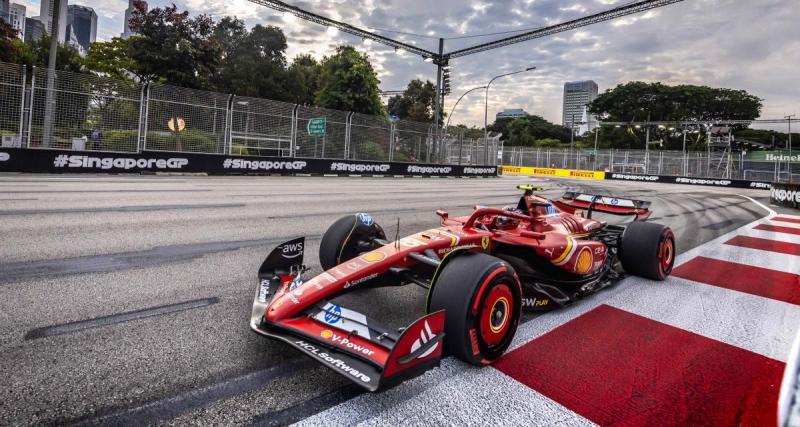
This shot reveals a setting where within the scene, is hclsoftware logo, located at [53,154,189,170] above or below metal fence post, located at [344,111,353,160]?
below

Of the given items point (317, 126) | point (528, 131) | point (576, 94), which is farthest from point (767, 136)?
point (576, 94)

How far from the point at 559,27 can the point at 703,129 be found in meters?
47.6

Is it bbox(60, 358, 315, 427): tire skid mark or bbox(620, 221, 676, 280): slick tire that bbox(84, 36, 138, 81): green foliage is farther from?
bbox(60, 358, 315, 427): tire skid mark

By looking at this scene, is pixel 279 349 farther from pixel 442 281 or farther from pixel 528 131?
pixel 528 131

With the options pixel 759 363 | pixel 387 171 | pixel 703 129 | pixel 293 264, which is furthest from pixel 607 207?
pixel 703 129

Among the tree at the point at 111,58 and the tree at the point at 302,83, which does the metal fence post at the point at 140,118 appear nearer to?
the tree at the point at 111,58

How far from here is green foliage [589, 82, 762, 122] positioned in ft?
221

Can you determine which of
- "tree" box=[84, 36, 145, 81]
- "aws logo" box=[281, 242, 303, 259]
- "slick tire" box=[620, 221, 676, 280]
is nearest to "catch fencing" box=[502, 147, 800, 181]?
"tree" box=[84, 36, 145, 81]

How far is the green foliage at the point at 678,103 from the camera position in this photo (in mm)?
67438

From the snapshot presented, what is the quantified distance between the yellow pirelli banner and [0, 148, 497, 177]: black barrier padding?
20.5 m

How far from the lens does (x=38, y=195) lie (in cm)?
778

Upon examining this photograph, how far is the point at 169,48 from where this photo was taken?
3297 cm

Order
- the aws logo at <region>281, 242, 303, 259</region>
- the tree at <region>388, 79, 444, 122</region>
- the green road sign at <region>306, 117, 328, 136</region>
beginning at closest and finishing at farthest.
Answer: the aws logo at <region>281, 242, 303, 259</region> < the green road sign at <region>306, 117, 328, 136</region> < the tree at <region>388, 79, 444, 122</region>

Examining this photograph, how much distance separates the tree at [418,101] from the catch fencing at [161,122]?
45590 millimetres
